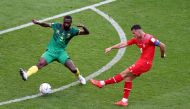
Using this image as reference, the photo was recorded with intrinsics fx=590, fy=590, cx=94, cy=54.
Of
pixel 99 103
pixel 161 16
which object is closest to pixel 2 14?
pixel 161 16

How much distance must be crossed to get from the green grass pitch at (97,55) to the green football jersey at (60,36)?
1.09m

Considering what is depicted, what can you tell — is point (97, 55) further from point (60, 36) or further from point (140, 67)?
point (140, 67)

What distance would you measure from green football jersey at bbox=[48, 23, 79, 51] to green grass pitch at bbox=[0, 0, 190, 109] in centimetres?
109

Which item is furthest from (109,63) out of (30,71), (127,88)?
(30,71)

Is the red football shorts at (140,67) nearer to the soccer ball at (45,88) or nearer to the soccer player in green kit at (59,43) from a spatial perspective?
the soccer player in green kit at (59,43)

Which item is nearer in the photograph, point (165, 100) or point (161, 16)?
point (165, 100)

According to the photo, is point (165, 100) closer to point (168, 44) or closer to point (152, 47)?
point (152, 47)

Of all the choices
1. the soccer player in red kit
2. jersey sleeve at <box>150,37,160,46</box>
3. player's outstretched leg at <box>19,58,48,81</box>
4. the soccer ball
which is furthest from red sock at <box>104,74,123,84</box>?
player's outstretched leg at <box>19,58,48,81</box>

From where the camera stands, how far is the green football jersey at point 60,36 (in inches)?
601

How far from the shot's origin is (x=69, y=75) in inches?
647

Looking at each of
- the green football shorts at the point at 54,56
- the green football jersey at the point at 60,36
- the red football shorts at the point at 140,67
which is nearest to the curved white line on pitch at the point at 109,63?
the green football shorts at the point at 54,56

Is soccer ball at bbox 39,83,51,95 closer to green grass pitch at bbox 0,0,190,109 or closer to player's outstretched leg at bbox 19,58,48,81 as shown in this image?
green grass pitch at bbox 0,0,190,109

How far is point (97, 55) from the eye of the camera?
58.0 feet

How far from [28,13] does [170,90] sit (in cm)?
732
